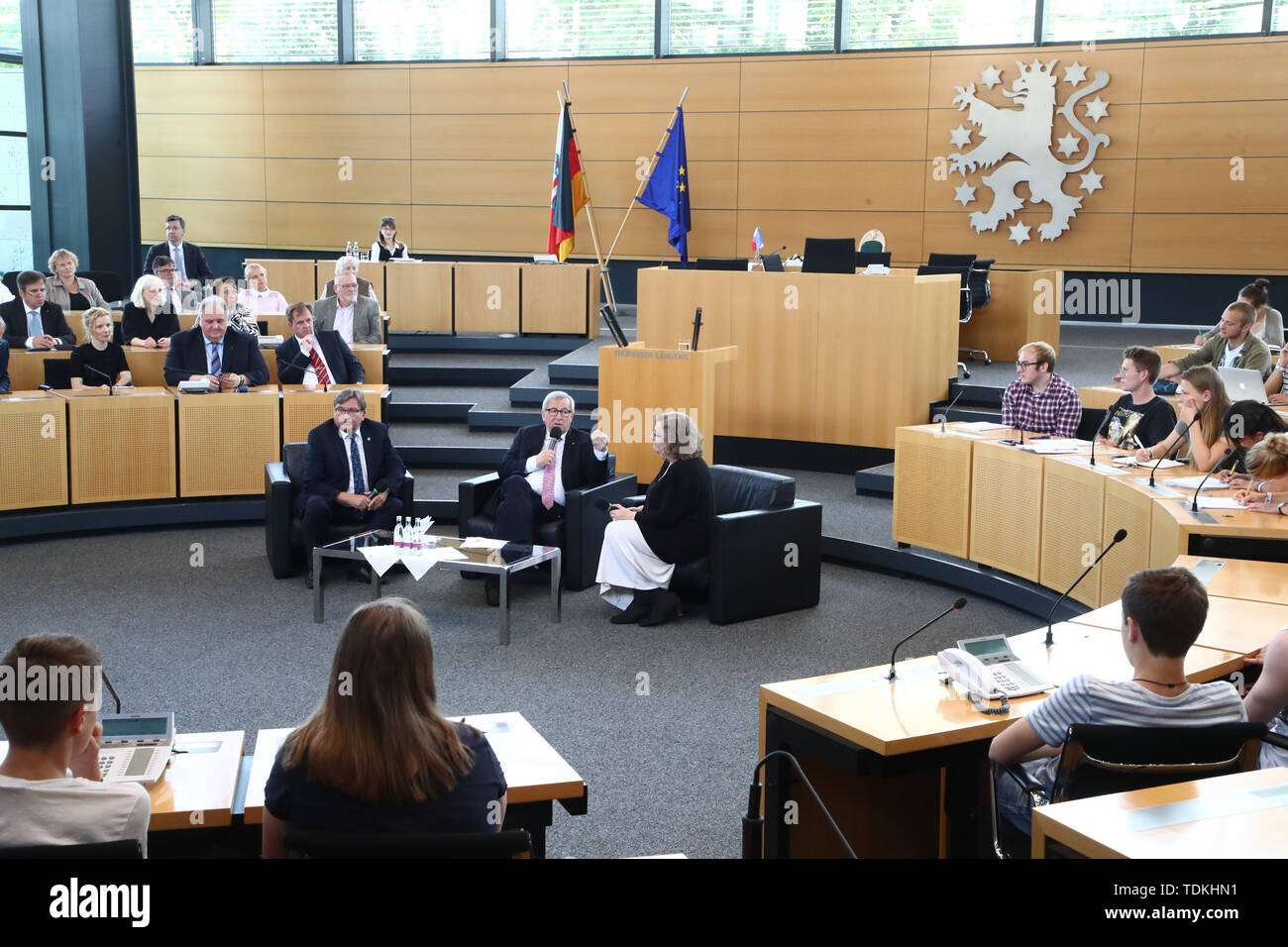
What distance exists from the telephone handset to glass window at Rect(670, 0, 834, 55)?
1161 centimetres

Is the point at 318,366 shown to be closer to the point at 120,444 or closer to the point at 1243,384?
the point at 120,444

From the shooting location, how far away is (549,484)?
7.09 meters

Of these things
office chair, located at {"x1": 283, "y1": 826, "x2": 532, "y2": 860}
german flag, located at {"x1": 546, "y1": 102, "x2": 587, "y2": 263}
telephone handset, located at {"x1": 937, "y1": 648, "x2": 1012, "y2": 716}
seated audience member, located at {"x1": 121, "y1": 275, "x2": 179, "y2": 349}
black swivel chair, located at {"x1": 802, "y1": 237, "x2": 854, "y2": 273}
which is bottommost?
telephone handset, located at {"x1": 937, "y1": 648, "x2": 1012, "y2": 716}

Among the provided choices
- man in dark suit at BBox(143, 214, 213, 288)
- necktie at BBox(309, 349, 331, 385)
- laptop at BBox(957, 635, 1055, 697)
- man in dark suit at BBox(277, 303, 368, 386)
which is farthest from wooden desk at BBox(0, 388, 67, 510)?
laptop at BBox(957, 635, 1055, 697)

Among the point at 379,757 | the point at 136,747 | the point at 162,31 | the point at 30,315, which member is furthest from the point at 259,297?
the point at 379,757

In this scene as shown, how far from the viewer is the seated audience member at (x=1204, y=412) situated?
5.95m

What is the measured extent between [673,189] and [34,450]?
7705mm

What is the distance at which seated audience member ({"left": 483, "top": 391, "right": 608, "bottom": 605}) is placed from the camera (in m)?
6.96

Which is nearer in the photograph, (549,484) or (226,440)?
(549,484)

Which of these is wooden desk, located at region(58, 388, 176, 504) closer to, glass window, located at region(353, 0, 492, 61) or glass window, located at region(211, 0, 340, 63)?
glass window, located at region(353, 0, 492, 61)

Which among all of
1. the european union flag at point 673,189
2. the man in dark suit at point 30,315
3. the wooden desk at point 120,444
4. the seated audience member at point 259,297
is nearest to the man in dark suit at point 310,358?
the wooden desk at point 120,444

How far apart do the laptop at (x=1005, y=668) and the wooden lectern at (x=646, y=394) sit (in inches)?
181

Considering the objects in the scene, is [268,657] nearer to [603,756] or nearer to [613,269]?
[603,756]

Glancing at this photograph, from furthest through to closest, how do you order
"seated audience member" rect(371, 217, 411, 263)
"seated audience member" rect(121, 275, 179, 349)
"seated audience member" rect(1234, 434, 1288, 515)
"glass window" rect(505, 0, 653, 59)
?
"glass window" rect(505, 0, 653, 59)
"seated audience member" rect(371, 217, 411, 263)
"seated audience member" rect(121, 275, 179, 349)
"seated audience member" rect(1234, 434, 1288, 515)
